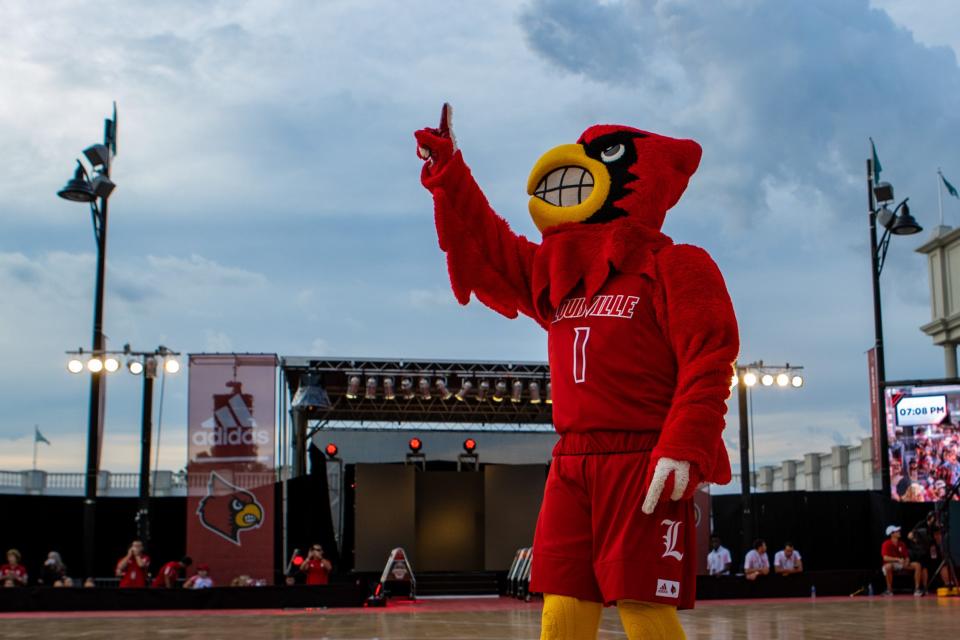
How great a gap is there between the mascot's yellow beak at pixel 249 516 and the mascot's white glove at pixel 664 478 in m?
12.8

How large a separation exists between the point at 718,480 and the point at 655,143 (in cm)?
115

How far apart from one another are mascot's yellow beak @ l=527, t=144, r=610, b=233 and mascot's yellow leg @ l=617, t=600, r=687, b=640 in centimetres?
124

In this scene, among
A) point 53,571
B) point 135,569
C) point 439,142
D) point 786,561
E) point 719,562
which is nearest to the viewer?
point 439,142

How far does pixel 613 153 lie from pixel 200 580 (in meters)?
11.9

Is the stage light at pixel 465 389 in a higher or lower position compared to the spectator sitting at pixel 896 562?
higher

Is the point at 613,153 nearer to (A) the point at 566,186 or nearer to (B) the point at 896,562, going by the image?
(A) the point at 566,186

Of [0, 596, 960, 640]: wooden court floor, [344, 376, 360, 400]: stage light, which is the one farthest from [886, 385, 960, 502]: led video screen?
[344, 376, 360, 400]: stage light

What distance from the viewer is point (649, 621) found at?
9.71 feet

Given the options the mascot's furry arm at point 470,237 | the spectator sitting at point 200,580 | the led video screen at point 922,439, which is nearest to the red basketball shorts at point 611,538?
the mascot's furry arm at point 470,237

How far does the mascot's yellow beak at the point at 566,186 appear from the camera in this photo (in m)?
3.49

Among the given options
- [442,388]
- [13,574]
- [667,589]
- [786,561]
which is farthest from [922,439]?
[667,589]

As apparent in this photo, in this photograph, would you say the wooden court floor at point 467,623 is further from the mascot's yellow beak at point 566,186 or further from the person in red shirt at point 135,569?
the mascot's yellow beak at point 566,186

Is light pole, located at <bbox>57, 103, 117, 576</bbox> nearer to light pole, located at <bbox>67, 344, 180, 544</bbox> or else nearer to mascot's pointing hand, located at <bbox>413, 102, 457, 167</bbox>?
light pole, located at <bbox>67, 344, 180, 544</bbox>

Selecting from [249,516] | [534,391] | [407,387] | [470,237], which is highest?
[407,387]
